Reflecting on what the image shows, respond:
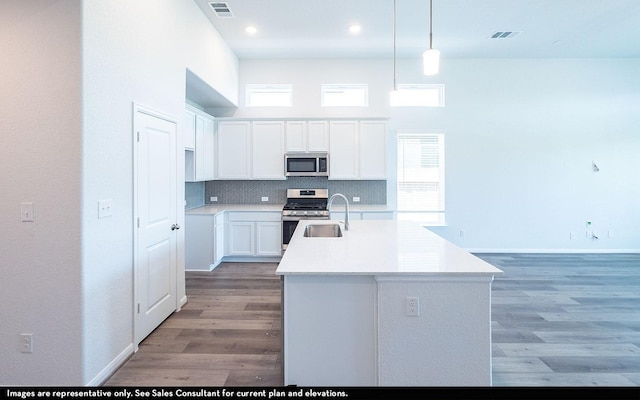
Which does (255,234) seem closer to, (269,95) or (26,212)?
(269,95)

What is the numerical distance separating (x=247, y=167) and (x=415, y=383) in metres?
4.54

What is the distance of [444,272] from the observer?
1893mm

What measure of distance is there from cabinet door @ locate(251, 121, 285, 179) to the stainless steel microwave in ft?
0.49

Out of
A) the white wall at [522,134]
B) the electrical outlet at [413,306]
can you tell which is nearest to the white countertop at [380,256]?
the electrical outlet at [413,306]

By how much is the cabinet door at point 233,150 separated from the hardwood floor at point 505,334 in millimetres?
1800

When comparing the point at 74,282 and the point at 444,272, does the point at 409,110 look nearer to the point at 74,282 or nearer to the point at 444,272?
the point at 444,272

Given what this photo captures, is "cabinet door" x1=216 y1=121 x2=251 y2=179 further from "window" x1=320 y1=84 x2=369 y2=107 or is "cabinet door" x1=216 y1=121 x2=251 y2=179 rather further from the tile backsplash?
"window" x1=320 y1=84 x2=369 y2=107

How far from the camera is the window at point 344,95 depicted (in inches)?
237

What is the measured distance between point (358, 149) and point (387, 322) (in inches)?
159

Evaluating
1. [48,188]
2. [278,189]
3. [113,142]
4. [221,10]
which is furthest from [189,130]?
[48,188]

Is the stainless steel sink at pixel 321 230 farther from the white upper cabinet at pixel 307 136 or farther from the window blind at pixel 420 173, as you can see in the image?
the window blind at pixel 420 173

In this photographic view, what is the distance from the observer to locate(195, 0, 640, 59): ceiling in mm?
4074

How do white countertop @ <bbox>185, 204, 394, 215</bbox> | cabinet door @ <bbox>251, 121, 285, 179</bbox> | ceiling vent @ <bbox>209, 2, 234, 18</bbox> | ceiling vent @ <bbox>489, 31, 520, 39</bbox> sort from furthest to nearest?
cabinet door @ <bbox>251, 121, 285, 179</bbox>, white countertop @ <bbox>185, 204, 394, 215</bbox>, ceiling vent @ <bbox>489, 31, 520, 39</bbox>, ceiling vent @ <bbox>209, 2, 234, 18</bbox>

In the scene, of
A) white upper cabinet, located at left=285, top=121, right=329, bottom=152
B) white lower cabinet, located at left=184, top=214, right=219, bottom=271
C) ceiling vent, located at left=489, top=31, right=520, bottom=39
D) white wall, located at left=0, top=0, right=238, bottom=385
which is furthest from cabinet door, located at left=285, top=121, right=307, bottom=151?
white wall, located at left=0, top=0, right=238, bottom=385
